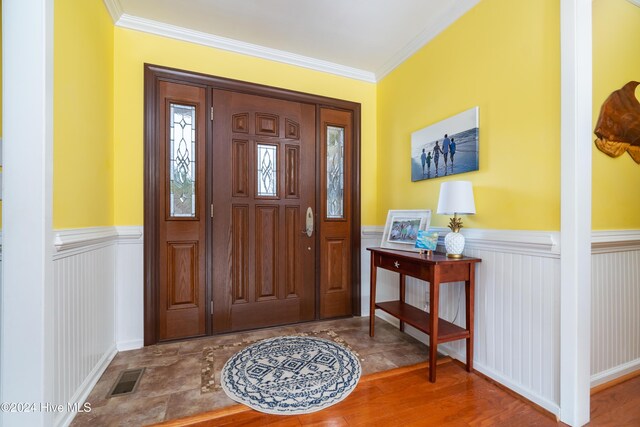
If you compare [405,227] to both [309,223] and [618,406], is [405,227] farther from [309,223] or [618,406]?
[618,406]

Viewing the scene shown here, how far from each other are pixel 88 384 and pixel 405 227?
2.45m

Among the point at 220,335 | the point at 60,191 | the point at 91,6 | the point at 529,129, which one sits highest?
the point at 91,6

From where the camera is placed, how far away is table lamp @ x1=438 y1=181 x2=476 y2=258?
1756 millimetres

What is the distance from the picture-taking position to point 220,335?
8.09 feet

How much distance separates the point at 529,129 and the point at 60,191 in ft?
8.48

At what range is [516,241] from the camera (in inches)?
64.7

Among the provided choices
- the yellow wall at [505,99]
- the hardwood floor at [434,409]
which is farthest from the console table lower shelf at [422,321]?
the yellow wall at [505,99]

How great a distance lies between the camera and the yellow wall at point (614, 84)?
1.67 m

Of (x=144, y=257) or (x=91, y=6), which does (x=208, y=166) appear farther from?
(x=91, y=6)

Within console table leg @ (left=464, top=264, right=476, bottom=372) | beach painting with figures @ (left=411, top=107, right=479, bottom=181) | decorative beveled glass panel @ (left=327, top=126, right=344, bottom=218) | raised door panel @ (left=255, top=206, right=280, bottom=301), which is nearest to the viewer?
console table leg @ (left=464, top=264, right=476, bottom=372)

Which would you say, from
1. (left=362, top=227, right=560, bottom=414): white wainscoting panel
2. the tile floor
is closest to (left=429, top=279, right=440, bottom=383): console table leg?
the tile floor

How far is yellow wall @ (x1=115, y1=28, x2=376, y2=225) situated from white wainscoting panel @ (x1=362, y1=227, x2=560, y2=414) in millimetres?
2268

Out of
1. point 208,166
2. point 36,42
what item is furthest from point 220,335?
point 36,42

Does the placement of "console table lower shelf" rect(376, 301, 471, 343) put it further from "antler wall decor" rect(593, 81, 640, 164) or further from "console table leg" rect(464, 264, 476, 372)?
"antler wall decor" rect(593, 81, 640, 164)
